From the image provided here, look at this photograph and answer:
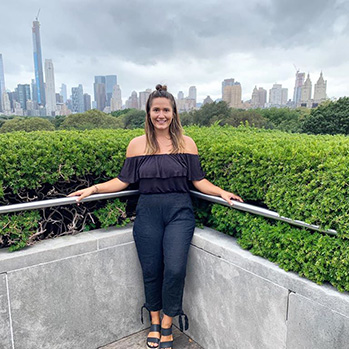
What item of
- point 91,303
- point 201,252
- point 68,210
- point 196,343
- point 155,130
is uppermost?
point 155,130

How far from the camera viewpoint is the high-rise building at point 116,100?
110125mm

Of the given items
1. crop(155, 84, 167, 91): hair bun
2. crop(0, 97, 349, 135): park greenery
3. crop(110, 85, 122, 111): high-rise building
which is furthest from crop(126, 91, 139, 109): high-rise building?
crop(155, 84, 167, 91): hair bun

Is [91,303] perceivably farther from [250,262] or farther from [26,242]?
[250,262]

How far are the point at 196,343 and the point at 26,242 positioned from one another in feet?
4.93

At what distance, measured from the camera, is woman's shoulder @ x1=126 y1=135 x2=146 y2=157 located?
2479mm

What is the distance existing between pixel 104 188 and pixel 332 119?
34575mm

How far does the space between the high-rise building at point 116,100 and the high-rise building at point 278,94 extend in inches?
2216

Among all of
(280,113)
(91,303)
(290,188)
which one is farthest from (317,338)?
(280,113)

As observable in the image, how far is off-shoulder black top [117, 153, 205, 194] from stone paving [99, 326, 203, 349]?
3.92 feet

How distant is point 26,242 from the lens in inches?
87.0

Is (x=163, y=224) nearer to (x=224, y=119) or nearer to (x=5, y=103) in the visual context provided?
(x=224, y=119)

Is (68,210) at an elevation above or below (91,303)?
above

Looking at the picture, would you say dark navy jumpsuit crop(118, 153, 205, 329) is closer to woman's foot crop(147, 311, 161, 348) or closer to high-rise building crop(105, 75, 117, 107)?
woman's foot crop(147, 311, 161, 348)

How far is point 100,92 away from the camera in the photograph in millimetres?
127750
